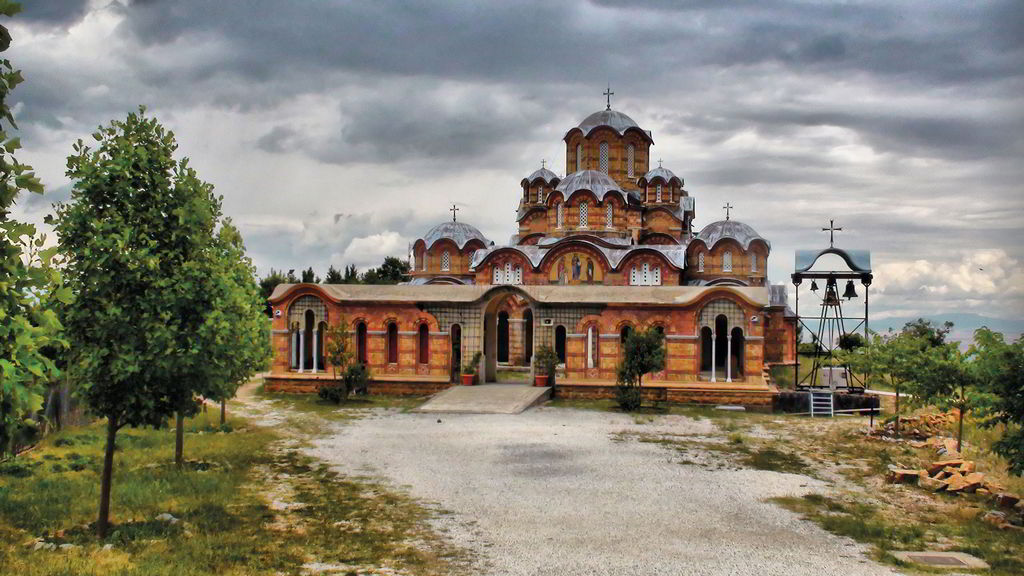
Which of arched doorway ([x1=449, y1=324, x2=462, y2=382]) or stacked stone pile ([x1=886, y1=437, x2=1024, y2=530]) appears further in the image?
arched doorway ([x1=449, y1=324, x2=462, y2=382])

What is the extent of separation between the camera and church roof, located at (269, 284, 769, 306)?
1051 inches

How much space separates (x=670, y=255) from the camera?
36062 mm

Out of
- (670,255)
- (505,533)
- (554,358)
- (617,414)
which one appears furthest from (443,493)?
(670,255)

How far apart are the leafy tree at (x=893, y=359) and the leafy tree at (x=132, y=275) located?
591 inches

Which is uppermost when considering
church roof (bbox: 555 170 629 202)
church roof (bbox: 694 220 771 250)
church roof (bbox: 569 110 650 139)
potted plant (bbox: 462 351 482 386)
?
church roof (bbox: 569 110 650 139)

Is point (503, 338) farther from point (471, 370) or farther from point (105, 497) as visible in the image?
point (105, 497)

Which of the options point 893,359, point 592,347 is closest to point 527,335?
point 592,347

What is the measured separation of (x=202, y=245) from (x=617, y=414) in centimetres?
1438

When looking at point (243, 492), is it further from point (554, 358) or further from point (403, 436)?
point (554, 358)

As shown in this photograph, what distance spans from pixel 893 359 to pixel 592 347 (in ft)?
33.9

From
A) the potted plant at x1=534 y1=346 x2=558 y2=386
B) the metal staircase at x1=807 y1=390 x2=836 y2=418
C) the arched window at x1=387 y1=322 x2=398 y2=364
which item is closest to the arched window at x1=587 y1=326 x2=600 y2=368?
the potted plant at x1=534 y1=346 x2=558 y2=386

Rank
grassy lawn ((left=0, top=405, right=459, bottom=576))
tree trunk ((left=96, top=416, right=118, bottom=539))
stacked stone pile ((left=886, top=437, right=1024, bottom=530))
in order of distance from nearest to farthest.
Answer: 1. grassy lawn ((left=0, top=405, right=459, bottom=576))
2. tree trunk ((left=96, top=416, right=118, bottom=539))
3. stacked stone pile ((left=886, top=437, right=1024, bottom=530))

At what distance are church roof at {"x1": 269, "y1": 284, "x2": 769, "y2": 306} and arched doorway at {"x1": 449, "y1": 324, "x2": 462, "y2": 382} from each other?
4.18 feet

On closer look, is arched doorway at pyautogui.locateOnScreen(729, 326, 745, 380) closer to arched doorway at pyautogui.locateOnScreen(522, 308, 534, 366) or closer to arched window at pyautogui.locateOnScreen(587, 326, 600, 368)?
arched window at pyautogui.locateOnScreen(587, 326, 600, 368)
